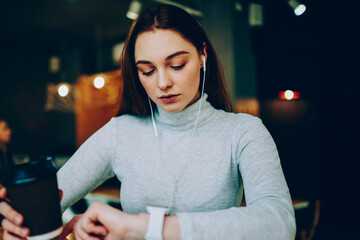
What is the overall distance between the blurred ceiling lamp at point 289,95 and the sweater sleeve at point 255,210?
132 inches

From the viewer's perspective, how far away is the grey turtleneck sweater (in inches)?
38.4

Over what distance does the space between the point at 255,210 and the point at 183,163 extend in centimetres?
41

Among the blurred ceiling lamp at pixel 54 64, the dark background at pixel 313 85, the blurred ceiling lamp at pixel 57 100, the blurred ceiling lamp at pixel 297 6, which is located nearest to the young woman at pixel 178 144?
the blurred ceiling lamp at pixel 297 6

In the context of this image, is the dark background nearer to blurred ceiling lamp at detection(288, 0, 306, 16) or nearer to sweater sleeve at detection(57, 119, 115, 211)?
blurred ceiling lamp at detection(288, 0, 306, 16)

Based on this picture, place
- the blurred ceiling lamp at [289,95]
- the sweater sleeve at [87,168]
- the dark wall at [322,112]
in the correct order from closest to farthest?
1. the sweater sleeve at [87,168]
2. the dark wall at [322,112]
3. the blurred ceiling lamp at [289,95]

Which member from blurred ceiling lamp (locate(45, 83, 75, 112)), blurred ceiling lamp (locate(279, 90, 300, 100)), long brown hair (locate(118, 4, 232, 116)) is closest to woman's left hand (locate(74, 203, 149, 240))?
long brown hair (locate(118, 4, 232, 116))

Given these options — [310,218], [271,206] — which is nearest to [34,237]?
[271,206]

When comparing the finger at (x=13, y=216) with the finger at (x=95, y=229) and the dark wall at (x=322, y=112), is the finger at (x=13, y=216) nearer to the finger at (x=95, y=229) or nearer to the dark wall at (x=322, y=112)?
the finger at (x=95, y=229)

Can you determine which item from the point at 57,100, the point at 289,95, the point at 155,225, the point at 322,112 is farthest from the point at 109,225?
the point at 57,100

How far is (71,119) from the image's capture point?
8.35 metres

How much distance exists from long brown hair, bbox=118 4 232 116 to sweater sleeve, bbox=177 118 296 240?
0.28 metres

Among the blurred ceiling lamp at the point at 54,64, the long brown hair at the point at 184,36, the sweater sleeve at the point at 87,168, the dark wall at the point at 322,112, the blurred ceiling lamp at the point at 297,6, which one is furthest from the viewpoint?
the blurred ceiling lamp at the point at 54,64

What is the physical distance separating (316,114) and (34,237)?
3.91m

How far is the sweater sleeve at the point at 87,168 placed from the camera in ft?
3.82
